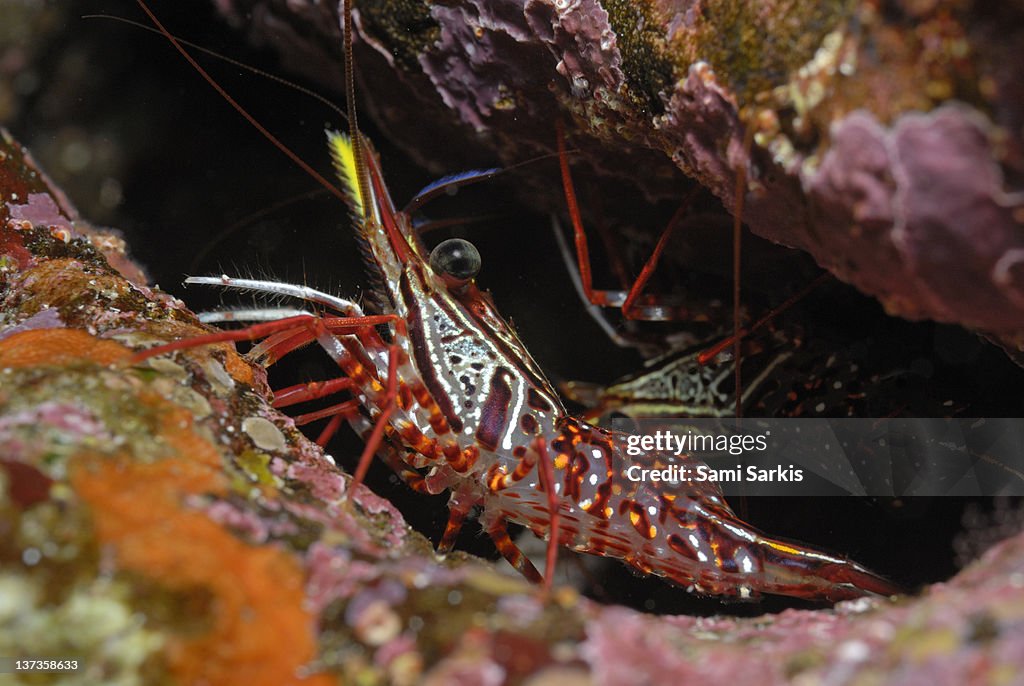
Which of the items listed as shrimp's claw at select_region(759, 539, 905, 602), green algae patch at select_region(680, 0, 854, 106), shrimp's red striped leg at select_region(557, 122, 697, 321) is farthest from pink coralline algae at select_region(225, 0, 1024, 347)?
shrimp's claw at select_region(759, 539, 905, 602)

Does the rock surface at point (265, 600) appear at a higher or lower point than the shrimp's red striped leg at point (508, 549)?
lower

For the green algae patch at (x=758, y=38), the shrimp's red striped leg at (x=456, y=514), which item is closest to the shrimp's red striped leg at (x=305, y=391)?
the shrimp's red striped leg at (x=456, y=514)

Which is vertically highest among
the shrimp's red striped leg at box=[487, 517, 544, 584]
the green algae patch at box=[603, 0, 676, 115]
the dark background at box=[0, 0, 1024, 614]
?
the green algae patch at box=[603, 0, 676, 115]

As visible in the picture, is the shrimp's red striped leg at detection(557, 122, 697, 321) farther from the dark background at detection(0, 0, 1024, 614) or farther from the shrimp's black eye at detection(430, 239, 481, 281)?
the shrimp's black eye at detection(430, 239, 481, 281)

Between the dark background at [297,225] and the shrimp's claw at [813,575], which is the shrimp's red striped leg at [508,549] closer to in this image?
the dark background at [297,225]

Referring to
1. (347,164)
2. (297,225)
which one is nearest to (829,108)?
(347,164)

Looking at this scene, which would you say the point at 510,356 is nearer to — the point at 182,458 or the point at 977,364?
the point at 182,458

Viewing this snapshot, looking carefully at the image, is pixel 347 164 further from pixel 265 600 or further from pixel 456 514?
pixel 265 600
